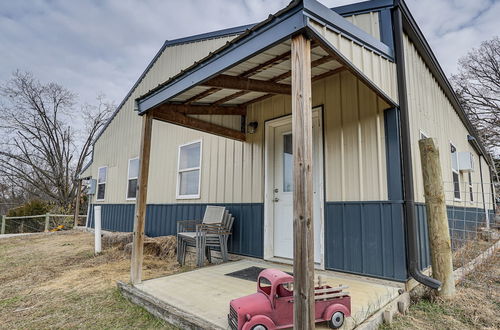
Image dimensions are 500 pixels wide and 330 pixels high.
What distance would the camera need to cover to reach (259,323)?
1.82 meters

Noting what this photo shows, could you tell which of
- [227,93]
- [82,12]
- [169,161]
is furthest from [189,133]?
[82,12]

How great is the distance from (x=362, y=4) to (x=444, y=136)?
3.43 meters

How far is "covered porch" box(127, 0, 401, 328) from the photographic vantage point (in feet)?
5.68

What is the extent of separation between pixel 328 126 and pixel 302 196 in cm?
217

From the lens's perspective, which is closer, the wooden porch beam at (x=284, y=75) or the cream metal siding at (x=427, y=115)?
the wooden porch beam at (x=284, y=75)

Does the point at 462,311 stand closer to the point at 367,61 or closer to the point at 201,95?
the point at 367,61

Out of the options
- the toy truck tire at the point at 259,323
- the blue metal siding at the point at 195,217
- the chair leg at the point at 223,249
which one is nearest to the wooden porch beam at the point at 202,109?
the blue metal siding at the point at 195,217

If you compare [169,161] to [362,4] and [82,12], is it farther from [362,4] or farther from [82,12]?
[82,12]

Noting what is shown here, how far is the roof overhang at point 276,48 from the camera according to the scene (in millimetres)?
1905

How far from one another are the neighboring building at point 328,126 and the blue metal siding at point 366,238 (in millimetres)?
11

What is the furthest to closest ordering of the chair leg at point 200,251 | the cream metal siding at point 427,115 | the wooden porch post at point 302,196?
1. the chair leg at point 200,251
2. the cream metal siding at point 427,115
3. the wooden porch post at point 302,196

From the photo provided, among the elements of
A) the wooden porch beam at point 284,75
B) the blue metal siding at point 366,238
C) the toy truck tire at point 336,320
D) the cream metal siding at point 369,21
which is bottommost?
the toy truck tire at point 336,320

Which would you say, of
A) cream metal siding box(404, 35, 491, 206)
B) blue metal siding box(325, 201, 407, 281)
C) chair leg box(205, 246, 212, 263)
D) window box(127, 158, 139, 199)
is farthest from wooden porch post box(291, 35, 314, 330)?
window box(127, 158, 139, 199)

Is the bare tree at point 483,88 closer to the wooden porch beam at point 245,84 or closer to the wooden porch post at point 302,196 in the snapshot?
the wooden porch beam at point 245,84
